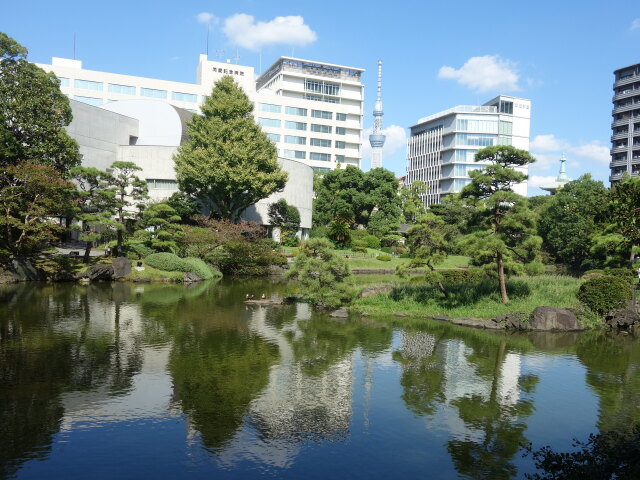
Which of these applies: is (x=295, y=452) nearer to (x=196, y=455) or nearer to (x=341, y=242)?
(x=196, y=455)

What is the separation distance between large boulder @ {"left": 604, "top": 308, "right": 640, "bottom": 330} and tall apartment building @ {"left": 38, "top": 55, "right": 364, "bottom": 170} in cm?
7051

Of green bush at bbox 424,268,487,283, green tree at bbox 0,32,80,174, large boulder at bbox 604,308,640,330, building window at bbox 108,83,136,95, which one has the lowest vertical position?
large boulder at bbox 604,308,640,330

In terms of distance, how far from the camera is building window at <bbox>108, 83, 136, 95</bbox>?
7925 centimetres

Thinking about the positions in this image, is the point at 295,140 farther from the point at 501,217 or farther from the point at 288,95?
the point at 501,217

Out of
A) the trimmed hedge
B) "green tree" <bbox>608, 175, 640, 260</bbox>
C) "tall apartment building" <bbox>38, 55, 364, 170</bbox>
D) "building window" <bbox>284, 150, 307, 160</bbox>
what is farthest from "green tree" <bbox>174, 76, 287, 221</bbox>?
"building window" <bbox>284, 150, 307, 160</bbox>

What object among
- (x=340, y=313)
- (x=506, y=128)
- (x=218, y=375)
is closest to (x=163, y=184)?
(x=340, y=313)

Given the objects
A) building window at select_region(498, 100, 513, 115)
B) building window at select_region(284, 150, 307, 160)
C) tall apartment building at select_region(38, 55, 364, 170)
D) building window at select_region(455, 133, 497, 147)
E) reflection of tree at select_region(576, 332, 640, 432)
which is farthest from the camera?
building window at select_region(498, 100, 513, 115)

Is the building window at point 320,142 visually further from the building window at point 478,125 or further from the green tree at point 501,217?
the green tree at point 501,217

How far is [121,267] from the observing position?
3575cm

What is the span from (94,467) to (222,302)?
19.1m

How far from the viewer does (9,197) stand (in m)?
29.8

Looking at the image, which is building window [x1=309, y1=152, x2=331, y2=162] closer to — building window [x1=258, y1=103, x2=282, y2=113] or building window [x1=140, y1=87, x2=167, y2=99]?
building window [x1=258, y1=103, x2=282, y2=113]

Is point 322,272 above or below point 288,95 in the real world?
below

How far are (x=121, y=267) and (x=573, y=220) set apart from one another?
1592 inches
